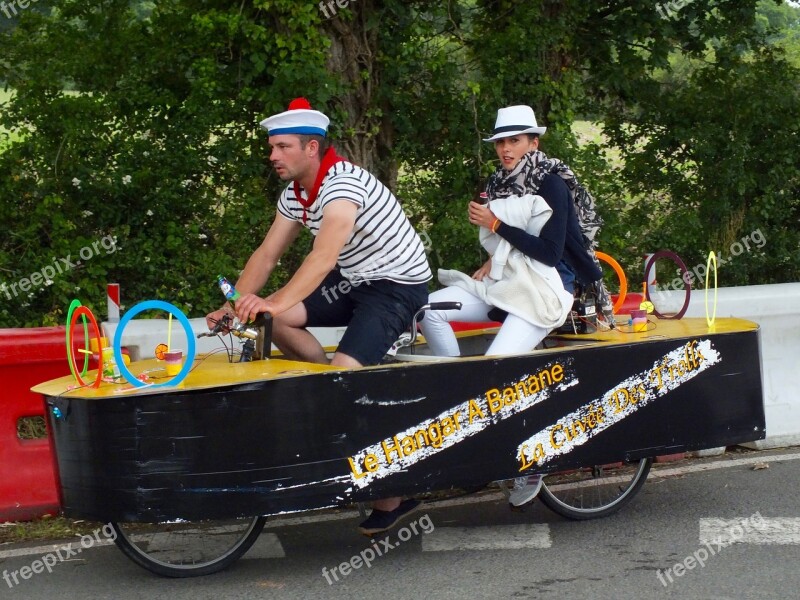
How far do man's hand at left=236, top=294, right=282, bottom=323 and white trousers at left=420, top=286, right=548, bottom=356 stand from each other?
0.99 metres

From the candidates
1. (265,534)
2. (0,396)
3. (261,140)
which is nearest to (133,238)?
(261,140)

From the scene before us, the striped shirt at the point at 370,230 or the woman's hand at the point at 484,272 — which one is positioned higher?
the striped shirt at the point at 370,230

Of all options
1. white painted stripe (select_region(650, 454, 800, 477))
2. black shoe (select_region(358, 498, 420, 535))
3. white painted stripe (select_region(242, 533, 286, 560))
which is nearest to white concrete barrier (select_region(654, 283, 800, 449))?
white painted stripe (select_region(650, 454, 800, 477))

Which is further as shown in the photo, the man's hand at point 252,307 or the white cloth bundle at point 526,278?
the white cloth bundle at point 526,278

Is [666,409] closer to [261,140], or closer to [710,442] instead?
[710,442]

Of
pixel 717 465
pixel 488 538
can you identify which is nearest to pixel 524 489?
pixel 488 538

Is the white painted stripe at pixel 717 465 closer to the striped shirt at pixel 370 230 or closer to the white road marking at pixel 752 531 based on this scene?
the white road marking at pixel 752 531

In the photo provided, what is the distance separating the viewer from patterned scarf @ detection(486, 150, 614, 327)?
567cm

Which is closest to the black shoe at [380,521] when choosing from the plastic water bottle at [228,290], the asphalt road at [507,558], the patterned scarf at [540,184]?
the asphalt road at [507,558]

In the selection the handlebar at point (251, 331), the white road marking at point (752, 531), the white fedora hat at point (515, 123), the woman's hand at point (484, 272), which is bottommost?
the white road marking at point (752, 531)

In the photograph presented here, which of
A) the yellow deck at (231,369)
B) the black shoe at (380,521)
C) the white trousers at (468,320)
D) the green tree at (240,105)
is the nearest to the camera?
the yellow deck at (231,369)

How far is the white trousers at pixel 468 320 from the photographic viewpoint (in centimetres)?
542

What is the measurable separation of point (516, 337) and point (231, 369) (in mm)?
1422

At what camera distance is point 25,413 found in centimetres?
599
